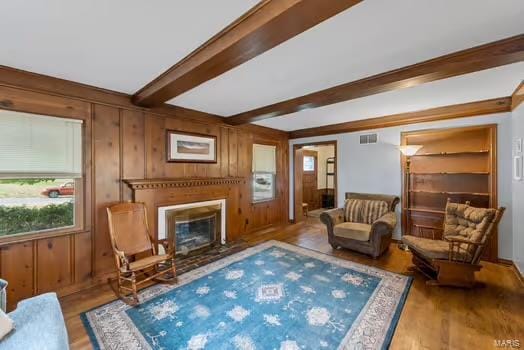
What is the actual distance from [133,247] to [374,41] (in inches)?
131

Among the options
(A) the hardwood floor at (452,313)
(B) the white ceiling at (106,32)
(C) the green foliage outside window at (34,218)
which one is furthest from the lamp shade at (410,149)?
(C) the green foliage outside window at (34,218)

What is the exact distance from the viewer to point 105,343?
179 cm

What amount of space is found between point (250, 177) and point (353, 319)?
332cm

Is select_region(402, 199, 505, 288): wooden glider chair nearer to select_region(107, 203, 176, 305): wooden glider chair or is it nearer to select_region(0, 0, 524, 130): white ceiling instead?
select_region(0, 0, 524, 130): white ceiling

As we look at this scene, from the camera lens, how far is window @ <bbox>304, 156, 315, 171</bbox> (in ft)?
24.4

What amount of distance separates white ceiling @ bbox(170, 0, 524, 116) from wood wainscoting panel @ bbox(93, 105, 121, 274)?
1.31m

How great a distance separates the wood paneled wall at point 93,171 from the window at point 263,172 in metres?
1.49

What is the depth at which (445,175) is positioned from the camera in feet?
13.0

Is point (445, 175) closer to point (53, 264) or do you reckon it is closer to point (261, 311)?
point (261, 311)

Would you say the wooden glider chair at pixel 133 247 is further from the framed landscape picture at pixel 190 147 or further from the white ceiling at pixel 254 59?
the white ceiling at pixel 254 59

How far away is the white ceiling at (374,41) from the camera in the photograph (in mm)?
1427

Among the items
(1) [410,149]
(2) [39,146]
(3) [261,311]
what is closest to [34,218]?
(2) [39,146]


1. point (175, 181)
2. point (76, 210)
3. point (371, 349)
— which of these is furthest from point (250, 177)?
point (371, 349)

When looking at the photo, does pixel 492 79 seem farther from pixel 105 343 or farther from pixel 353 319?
pixel 105 343
